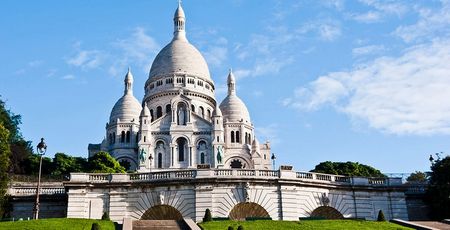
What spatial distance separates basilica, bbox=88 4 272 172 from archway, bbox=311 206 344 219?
51775mm

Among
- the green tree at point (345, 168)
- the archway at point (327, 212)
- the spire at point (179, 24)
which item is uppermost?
the spire at point (179, 24)

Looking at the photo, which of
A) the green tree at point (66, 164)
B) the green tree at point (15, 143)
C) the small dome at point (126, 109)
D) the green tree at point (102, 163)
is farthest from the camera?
the small dome at point (126, 109)

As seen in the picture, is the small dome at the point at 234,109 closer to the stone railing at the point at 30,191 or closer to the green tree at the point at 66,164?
the green tree at the point at 66,164

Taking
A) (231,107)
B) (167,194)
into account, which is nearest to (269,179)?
(167,194)

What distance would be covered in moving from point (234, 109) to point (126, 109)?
18.5 m

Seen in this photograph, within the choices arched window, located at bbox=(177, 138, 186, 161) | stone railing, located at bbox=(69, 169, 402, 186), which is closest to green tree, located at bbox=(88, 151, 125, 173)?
arched window, located at bbox=(177, 138, 186, 161)

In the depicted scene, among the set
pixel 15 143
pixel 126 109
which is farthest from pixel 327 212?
pixel 126 109

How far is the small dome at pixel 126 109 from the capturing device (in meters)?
102

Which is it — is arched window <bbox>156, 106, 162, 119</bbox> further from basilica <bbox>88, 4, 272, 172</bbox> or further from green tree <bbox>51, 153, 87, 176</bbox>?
green tree <bbox>51, 153, 87, 176</bbox>

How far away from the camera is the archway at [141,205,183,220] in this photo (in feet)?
116

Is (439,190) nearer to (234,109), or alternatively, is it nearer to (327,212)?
(327,212)

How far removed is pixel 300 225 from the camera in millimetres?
28875

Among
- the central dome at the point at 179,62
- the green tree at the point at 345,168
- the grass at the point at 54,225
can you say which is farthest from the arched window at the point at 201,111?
the grass at the point at 54,225

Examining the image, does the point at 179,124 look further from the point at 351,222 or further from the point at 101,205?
the point at 351,222
